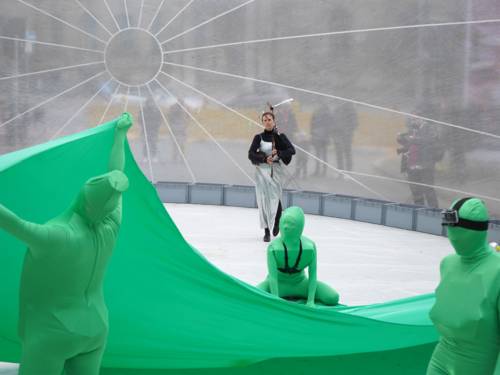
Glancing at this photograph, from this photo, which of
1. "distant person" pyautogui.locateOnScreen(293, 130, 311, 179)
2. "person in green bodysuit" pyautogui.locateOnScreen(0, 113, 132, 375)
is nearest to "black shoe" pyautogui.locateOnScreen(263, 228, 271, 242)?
"distant person" pyautogui.locateOnScreen(293, 130, 311, 179)

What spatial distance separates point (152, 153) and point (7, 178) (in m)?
10.6

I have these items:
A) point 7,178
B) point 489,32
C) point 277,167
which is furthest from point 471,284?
point 489,32

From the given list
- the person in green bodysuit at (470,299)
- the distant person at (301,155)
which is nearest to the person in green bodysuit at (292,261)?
the person in green bodysuit at (470,299)

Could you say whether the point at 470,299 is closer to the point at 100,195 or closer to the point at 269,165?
the point at 100,195

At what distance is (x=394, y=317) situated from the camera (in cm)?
619

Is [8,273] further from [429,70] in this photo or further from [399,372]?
[429,70]

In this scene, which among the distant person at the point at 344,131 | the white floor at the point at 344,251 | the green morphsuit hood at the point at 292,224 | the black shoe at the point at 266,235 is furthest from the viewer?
the distant person at the point at 344,131

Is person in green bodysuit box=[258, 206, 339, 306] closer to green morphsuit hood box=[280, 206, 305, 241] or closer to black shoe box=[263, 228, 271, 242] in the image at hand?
green morphsuit hood box=[280, 206, 305, 241]

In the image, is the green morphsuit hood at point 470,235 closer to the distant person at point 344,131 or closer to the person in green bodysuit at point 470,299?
the person in green bodysuit at point 470,299

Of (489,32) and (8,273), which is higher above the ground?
(489,32)

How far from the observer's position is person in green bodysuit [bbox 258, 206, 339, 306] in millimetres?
6703

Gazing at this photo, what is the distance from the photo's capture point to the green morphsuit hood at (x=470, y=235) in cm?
409

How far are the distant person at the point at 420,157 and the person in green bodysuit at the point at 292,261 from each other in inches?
289

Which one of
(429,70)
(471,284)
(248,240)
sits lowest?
(248,240)
